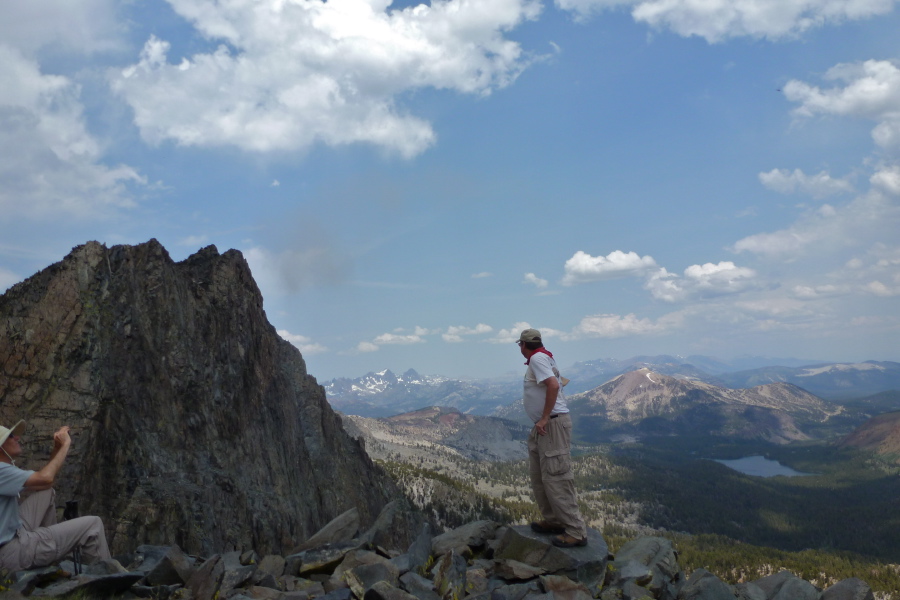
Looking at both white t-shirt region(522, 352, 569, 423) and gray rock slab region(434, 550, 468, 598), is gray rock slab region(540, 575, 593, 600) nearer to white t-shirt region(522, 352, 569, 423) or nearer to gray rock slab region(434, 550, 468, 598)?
gray rock slab region(434, 550, 468, 598)

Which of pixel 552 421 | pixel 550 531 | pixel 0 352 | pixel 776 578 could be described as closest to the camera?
pixel 552 421

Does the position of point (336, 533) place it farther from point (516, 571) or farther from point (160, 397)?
point (160, 397)

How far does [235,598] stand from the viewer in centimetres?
1138

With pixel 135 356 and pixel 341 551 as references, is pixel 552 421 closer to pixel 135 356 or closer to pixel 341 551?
pixel 341 551

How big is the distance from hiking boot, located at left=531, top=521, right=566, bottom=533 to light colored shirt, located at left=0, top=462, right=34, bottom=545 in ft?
41.4

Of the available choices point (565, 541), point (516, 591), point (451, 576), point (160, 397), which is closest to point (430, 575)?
point (451, 576)

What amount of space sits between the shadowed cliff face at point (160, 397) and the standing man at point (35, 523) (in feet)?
79.8

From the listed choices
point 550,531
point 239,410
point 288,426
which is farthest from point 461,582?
point 288,426

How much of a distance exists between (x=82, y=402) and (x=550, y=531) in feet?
108

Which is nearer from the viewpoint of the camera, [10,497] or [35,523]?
[10,497]

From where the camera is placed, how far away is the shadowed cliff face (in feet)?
112

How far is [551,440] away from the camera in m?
14.3

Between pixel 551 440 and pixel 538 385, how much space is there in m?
1.49

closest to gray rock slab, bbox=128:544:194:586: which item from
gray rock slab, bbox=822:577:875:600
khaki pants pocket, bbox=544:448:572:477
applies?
khaki pants pocket, bbox=544:448:572:477
